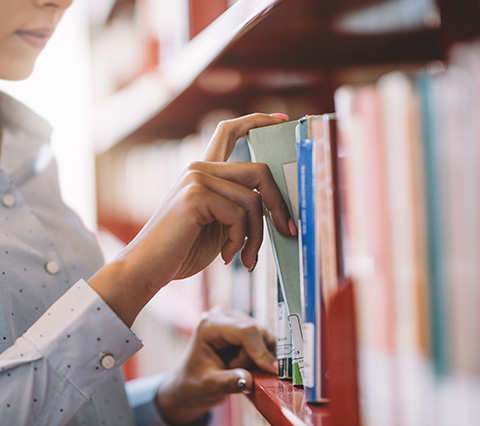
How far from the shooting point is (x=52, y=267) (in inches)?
31.8

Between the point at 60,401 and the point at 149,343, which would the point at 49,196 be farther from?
the point at 149,343

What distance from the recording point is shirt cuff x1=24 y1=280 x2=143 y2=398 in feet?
1.85

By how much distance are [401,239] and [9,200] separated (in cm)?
63

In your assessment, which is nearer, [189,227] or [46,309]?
[189,227]

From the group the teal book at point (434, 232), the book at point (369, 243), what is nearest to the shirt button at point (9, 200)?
the book at point (369, 243)

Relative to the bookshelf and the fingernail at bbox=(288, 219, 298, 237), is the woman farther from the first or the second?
the bookshelf

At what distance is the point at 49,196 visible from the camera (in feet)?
3.09

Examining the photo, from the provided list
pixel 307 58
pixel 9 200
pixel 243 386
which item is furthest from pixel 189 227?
pixel 307 58

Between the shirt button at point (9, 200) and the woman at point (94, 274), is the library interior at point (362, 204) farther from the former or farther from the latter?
the shirt button at point (9, 200)

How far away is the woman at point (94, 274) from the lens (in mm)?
554

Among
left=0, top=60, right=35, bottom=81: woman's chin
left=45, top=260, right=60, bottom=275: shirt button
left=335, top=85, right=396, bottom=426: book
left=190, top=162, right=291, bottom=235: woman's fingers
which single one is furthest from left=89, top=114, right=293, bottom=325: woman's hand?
left=0, top=60, right=35, bottom=81: woman's chin

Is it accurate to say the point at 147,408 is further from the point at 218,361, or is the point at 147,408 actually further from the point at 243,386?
the point at 243,386

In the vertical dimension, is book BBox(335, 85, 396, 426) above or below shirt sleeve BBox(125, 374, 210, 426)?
above

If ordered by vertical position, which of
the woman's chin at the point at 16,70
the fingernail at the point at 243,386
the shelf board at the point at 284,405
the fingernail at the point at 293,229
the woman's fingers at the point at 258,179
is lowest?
the fingernail at the point at 243,386
